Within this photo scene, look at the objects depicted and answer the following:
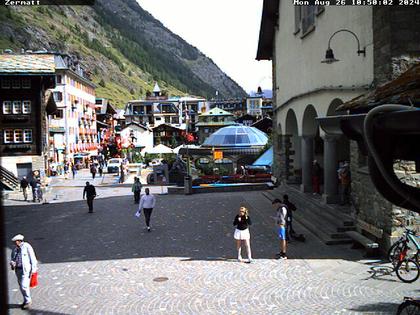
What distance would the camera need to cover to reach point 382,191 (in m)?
3.44

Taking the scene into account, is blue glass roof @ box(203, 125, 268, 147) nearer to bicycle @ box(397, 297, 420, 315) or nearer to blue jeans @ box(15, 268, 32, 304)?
blue jeans @ box(15, 268, 32, 304)

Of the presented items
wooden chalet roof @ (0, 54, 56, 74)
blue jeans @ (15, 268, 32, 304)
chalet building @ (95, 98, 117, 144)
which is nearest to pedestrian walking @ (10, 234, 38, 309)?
blue jeans @ (15, 268, 32, 304)

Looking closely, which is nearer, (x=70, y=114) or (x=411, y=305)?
(x=411, y=305)

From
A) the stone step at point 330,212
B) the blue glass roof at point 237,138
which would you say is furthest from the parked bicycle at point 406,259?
the blue glass roof at point 237,138

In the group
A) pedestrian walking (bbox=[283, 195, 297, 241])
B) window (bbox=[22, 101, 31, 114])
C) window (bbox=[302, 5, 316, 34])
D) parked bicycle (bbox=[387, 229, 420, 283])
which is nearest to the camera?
parked bicycle (bbox=[387, 229, 420, 283])

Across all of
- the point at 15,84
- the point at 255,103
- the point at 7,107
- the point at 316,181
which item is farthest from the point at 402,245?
the point at 255,103

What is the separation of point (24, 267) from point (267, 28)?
21613mm

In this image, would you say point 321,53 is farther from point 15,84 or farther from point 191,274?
point 15,84

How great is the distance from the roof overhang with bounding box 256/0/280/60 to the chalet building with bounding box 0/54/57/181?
782 inches

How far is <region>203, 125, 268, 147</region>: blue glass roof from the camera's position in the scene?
1756 inches

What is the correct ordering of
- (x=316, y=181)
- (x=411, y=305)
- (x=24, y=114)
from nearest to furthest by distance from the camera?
1. (x=411, y=305)
2. (x=316, y=181)
3. (x=24, y=114)

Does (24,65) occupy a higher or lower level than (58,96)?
higher

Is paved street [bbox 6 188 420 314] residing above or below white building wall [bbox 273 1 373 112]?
below

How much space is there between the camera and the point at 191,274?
11.5 meters
